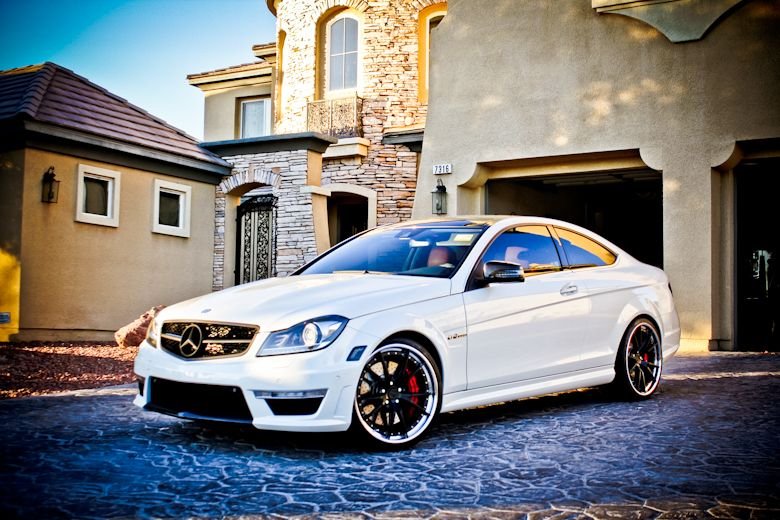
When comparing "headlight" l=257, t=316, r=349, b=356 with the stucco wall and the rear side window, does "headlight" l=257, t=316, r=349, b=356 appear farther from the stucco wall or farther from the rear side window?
the stucco wall

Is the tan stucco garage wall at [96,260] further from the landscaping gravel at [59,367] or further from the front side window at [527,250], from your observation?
the front side window at [527,250]

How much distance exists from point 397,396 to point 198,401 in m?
1.27

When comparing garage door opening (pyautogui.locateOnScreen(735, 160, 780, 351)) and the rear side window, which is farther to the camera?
garage door opening (pyautogui.locateOnScreen(735, 160, 780, 351))

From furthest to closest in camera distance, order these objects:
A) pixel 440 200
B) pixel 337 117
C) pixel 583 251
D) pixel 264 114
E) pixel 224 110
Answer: pixel 224 110
pixel 264 114
pixel 337 117
pixel 440 200
pixel 583 251

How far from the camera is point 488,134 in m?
15.0

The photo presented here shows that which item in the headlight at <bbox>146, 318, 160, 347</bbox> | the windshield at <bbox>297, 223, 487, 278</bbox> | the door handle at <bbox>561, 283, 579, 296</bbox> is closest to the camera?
the headlight at <bbox>146, 318, 160, 347</bbox>

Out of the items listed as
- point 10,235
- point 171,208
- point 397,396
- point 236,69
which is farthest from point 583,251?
point 236,69

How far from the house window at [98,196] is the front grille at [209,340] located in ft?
34.4

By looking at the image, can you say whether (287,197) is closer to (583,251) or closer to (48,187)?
(48,187)

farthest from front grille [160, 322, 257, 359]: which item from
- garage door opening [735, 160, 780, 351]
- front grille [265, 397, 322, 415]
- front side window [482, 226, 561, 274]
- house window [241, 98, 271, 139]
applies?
house window [241, 98, 271, 139]

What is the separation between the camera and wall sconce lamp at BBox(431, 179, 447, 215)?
15.3m

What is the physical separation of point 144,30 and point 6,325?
1387cm

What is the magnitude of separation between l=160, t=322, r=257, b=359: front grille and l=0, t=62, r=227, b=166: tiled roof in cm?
998

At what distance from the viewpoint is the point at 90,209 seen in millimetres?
15758
